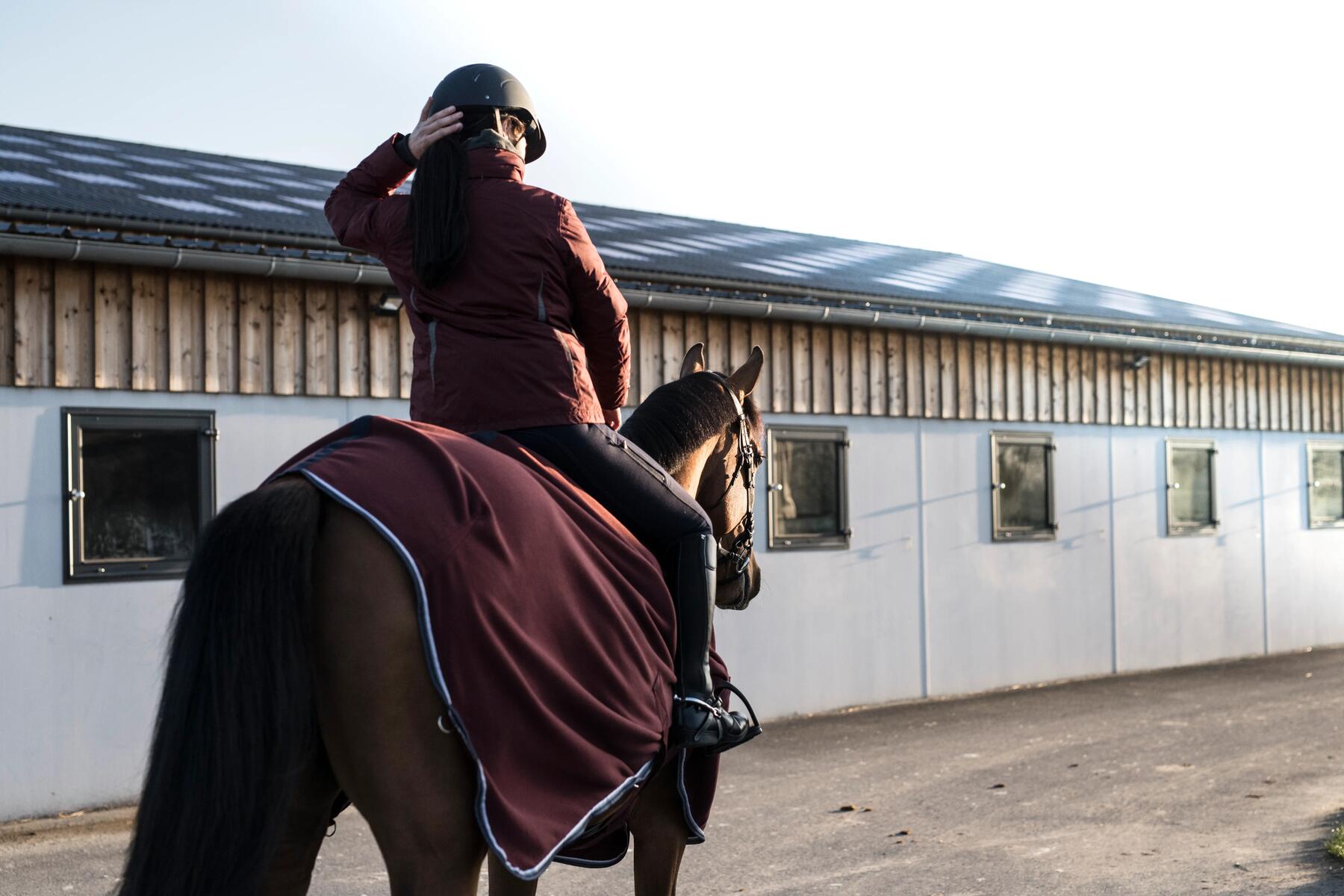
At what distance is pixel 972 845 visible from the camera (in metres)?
7.12

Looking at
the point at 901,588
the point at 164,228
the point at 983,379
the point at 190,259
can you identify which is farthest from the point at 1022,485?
the point at 164,228

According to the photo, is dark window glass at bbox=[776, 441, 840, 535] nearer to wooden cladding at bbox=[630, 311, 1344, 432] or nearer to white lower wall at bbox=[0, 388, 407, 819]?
wooden cladding at bbox=[630, 311, 1344, 432]

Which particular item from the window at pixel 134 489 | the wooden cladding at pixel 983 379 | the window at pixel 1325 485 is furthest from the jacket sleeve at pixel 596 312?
the window at pixel 1325 485

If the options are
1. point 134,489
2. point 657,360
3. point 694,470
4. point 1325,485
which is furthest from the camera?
point 1325,485

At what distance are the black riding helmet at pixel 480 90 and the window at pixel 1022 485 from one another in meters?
11.0

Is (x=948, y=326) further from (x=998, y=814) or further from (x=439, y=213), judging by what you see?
(x=439, y=213)

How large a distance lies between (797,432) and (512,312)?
357 inches

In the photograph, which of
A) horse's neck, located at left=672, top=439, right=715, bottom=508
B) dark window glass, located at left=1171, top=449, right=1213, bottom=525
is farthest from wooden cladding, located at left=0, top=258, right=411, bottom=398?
dark window glass, located at left=1171, top=449, right=1213, bottom=525

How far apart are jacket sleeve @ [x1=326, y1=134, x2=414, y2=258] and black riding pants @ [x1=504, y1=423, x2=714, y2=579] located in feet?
2.20

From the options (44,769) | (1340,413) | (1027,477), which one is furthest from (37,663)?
(1340,413)

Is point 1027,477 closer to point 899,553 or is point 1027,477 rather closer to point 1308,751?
point 899,553

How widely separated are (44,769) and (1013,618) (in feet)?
30.4

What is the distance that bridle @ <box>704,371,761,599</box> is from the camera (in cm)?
467

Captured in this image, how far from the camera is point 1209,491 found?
16.2 meters
